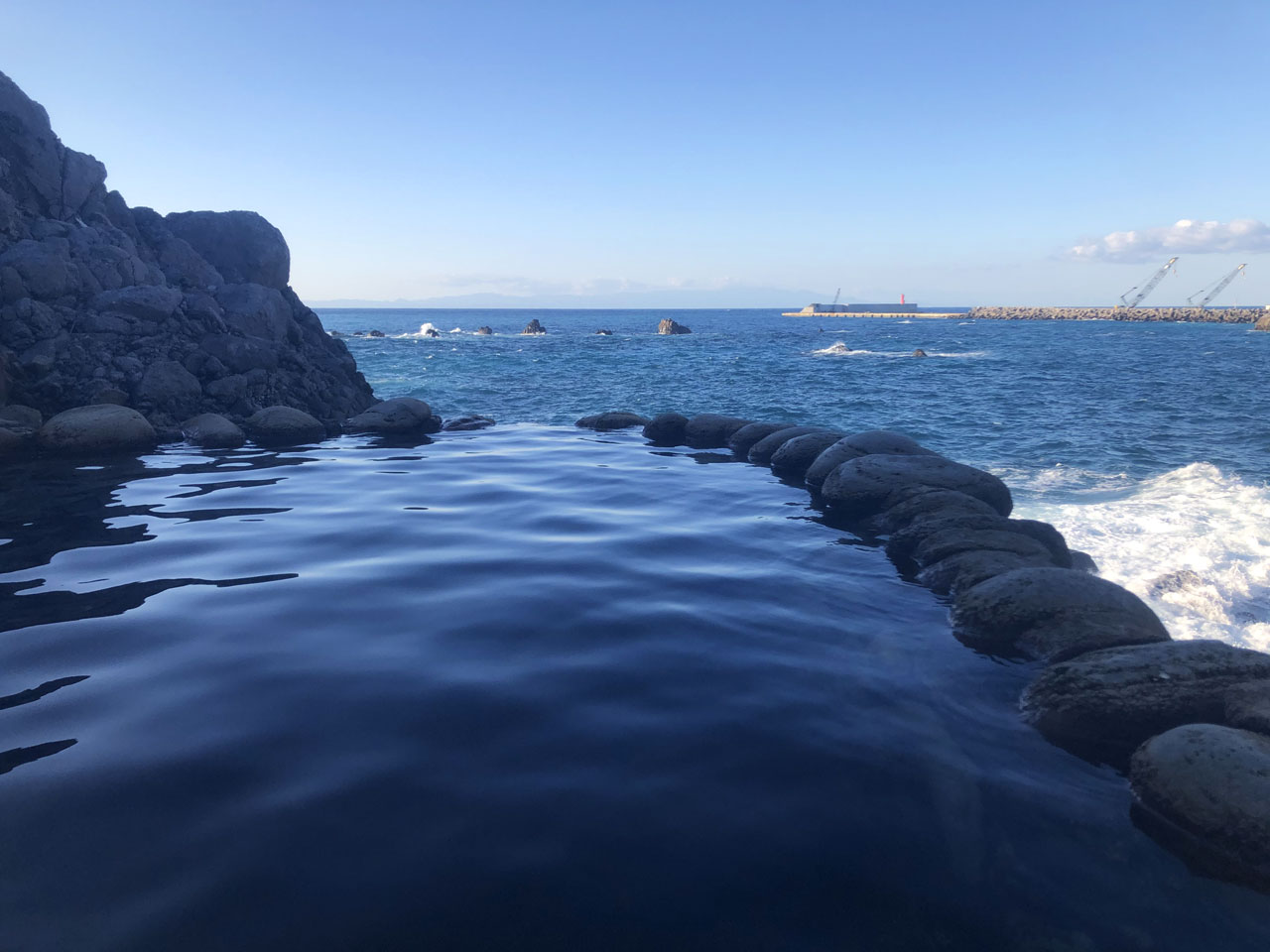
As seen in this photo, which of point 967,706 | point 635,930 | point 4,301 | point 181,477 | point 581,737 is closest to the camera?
point 635,930

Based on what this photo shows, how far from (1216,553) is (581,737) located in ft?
33.5

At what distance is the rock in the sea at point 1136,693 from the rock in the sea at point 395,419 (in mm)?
16267

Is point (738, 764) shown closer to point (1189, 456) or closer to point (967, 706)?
point (967, 706)

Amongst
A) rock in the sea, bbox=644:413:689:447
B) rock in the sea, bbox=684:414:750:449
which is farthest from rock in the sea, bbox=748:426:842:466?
rock in the sea, bbox=644:413:689:447

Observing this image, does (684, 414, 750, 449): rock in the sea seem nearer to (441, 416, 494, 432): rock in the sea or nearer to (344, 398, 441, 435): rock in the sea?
(441, 416, 494, 432): rock in the sea

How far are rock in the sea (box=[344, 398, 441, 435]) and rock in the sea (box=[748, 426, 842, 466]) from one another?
9073 mm

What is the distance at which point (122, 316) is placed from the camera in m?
17.1

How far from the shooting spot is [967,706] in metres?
5.00

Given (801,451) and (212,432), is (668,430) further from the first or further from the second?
(212,432)

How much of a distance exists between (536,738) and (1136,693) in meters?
4.01

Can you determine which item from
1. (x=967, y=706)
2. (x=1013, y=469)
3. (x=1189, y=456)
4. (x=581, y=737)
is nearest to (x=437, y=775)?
(x=581, y=737)

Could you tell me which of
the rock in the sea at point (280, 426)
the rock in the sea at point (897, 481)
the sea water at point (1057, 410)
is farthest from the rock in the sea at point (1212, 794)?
the rock in the sea at point (280, 426)

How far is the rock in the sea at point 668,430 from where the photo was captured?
656 inches

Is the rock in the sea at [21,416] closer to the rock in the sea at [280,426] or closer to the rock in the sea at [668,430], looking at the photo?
the rock in the sea at [280,426]
